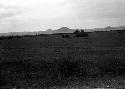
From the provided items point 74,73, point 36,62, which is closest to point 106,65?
point 74,73

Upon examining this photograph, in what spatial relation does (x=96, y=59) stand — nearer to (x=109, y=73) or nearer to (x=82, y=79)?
(x=109, y=73)

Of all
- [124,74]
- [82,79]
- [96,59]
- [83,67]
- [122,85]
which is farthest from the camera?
[96,59]

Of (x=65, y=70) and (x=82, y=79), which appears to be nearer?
(x=82, y=79)

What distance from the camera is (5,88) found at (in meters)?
11.1

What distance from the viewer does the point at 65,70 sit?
48.5 feet

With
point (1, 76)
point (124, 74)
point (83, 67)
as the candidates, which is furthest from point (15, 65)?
point (124, 74)

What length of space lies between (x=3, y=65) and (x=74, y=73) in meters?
5.60

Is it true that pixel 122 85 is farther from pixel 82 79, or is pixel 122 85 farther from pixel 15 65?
pixel 15 65

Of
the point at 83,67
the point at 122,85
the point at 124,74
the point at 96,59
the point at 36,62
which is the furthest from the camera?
the point at 96,59

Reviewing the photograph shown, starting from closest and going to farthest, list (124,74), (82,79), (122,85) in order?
(122,85) → (82,79) → (124,74)

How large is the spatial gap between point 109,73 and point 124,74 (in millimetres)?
1009

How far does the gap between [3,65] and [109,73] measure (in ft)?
26.0

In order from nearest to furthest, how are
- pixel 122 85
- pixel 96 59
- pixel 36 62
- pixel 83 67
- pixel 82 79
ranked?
pixel 122 85, pixel 82 79, pixel 83 67, pixel 36 62, pixel 96 59

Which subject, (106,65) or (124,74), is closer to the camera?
(124,74)
